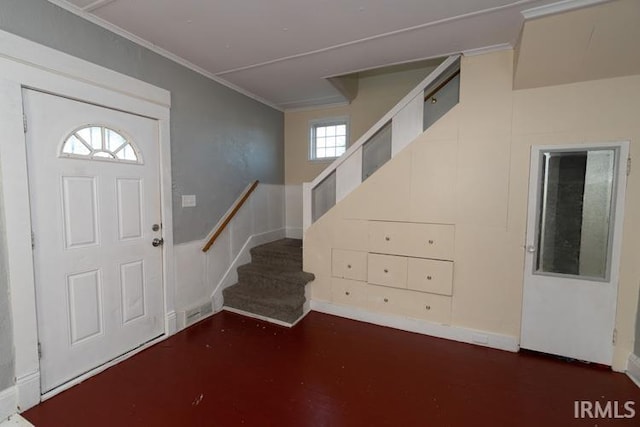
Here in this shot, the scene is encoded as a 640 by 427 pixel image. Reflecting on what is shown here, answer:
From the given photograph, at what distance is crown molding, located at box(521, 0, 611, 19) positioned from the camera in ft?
6.18

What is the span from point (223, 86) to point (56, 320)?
2828 mm

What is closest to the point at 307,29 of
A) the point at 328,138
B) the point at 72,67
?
the point at 72,67

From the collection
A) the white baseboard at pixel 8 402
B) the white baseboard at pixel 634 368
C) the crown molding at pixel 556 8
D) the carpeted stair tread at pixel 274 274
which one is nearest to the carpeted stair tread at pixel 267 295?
the carpeted stair tread at pixel 274 274

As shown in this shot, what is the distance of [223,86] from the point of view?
3436 mm

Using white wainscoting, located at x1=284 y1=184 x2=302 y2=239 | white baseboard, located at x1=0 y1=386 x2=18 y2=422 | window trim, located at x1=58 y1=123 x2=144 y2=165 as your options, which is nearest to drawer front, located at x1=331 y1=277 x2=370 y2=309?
white wainscoting, located at x1=284 y1=184 x2=302 y2=239

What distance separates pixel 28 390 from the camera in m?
1.91

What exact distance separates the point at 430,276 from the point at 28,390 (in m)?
3.36

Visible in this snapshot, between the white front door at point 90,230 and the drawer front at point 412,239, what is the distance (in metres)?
2.27

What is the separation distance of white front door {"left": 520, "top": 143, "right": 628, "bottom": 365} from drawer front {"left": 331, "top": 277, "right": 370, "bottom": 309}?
60.4 inches

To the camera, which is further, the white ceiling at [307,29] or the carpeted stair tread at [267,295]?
the carpeted stair tread at [267,295]

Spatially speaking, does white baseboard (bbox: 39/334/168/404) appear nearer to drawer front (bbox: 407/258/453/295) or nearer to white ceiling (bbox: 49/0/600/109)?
drawer front (bbox: 407/258/453/295)

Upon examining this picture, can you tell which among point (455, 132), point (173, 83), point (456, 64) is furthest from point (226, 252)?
point (456, 64)

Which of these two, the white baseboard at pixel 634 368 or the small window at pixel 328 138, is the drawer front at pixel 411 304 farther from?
the small window at pixel 328 138

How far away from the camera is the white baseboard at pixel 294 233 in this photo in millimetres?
4820
